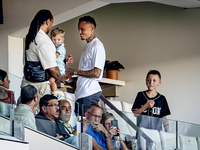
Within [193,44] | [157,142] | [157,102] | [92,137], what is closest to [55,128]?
[92,137]

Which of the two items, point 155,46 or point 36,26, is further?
point 155,46

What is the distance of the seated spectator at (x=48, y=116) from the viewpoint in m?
2.79

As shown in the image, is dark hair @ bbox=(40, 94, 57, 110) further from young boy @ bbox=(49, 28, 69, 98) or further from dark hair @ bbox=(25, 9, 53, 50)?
dark hair @ bbox=(25, 9, 53, 50)

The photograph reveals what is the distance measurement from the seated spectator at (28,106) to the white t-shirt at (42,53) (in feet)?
0.94

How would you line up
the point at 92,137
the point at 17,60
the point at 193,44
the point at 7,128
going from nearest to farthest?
the point at 7,128 < the point at 92,137 < the point at 17,60 < the point at 193,44

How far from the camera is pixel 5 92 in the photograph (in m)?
2.78

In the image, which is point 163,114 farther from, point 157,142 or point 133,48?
point 133,48

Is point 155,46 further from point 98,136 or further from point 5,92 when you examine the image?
point 5,92

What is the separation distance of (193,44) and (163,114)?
2.86 meters

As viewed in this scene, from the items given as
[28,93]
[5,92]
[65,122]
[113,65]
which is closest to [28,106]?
[28,93]

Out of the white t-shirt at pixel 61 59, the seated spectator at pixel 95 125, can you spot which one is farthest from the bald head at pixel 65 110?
the white t-shirt at pixel 61 59

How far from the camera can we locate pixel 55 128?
9.29 ft

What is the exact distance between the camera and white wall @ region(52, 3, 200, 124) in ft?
20.8

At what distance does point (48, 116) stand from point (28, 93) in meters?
0.25
